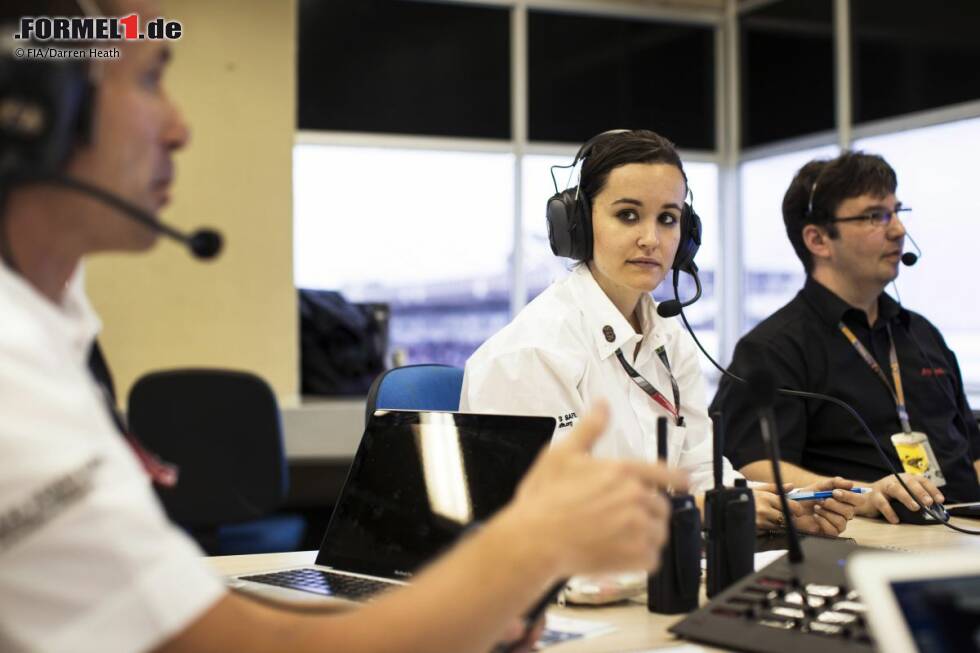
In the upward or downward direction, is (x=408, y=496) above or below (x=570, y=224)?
below

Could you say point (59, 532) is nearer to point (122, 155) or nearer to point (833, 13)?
point (122, 155)

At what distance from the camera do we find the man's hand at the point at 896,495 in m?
1.89

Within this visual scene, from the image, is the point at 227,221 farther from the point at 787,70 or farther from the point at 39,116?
the point at 39,116

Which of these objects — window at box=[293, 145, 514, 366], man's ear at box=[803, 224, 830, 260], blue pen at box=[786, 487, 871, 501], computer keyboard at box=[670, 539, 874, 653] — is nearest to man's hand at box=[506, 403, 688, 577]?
computer keyboard at box=[670, 539, 874, 653]

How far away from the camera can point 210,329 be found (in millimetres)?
4297

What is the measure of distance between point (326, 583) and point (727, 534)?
524mm

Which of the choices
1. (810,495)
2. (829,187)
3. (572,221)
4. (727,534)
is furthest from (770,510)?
(829,187)

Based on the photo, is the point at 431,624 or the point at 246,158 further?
the point at 246,158

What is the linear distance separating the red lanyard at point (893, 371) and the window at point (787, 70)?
2.72 m

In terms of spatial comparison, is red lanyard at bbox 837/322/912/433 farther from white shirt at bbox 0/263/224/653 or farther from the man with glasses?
white shirt at bbox 0/263/224/653

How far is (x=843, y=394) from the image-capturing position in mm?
2482

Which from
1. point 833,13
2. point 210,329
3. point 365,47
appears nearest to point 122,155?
point 210,329

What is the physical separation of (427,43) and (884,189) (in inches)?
118

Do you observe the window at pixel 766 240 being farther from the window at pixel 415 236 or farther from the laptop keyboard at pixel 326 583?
the laptop keyboard at pixel 326 583
